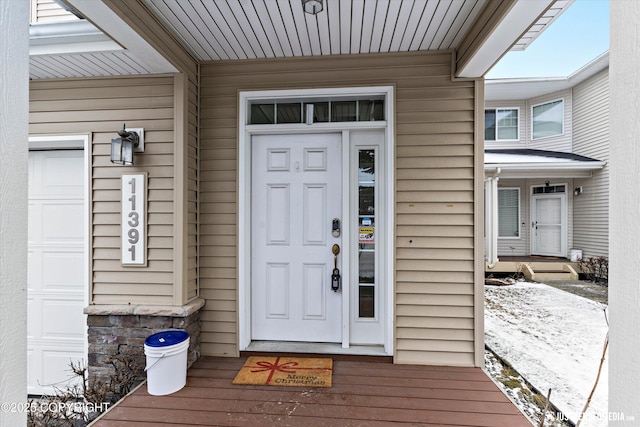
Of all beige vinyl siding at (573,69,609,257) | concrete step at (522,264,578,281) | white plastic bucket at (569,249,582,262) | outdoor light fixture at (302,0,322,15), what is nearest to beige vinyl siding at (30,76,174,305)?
outdoor light fixture at (302,0,322,15)

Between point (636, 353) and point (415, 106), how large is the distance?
2445 mm

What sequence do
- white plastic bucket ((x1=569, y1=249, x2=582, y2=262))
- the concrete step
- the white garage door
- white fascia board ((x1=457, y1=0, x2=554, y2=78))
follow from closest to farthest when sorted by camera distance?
white fascia board ((x1=457, y1=0, x2=554, y2=78)) → the white garage door → the concrete step → white plastic bucket ((x1=569, y1=249, x2=582, y2=262))

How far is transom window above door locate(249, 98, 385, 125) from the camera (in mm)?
2908

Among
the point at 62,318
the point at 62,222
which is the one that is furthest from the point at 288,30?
the point at 62,318

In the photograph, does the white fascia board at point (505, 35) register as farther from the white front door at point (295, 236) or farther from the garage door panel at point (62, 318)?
the garage door panel at point (62, 318)

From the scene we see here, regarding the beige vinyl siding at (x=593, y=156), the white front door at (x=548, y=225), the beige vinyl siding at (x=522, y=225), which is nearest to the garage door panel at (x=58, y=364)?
the beige vinyl siding at (x=522, y=225)

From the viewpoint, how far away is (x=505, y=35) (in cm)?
207

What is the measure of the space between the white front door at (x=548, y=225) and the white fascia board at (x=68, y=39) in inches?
356

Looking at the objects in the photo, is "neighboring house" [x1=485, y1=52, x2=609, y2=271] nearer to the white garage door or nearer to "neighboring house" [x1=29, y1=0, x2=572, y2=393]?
"neighboring house" [x1=29, y1=0, x2=572, y2=393]

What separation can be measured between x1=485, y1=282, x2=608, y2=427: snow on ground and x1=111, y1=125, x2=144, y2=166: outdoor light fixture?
3.75 m

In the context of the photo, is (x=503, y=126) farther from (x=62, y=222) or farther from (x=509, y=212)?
(x=62, y=222)

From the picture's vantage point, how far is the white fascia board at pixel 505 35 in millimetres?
1781

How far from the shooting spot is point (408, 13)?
86.7 inches

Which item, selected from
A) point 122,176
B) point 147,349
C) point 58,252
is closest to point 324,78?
point 122,176
